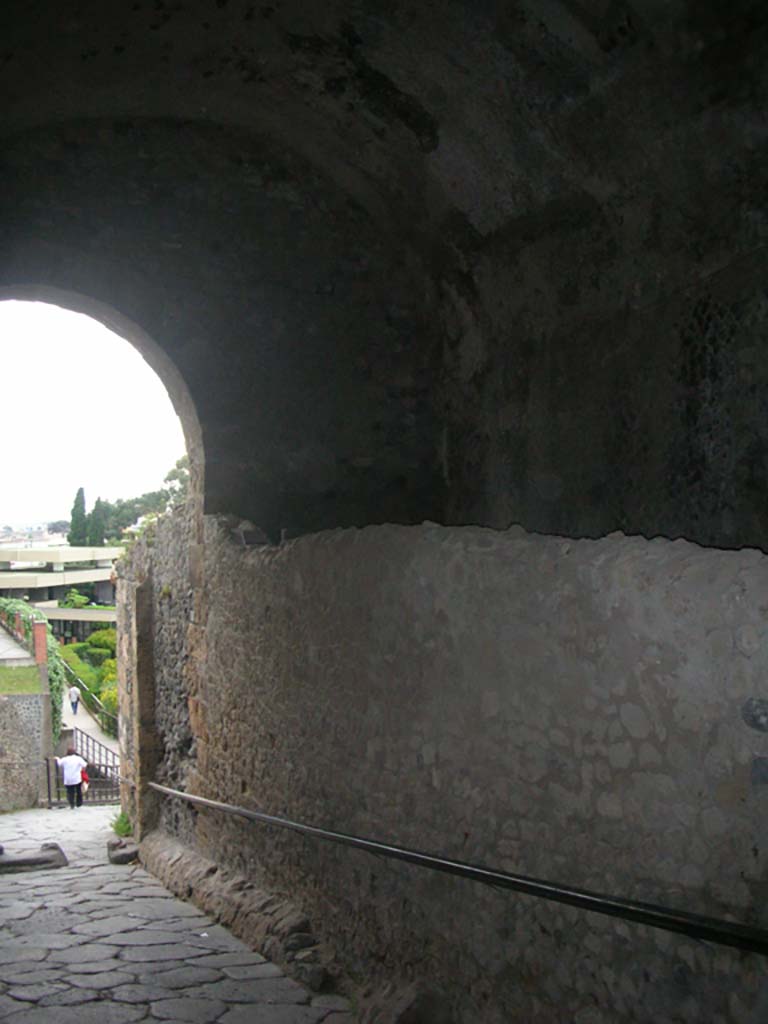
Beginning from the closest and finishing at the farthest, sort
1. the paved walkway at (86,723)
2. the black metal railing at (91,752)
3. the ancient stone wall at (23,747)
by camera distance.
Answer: the ancient stone wall at (23,747) < the black metal railing at (91,752) < the paved walkway at (86,723)

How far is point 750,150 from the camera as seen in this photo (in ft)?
12.1

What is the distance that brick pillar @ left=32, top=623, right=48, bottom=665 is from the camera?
19906 mm

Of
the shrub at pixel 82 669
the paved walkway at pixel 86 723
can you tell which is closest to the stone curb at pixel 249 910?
the paved walkway at pixel 86 723

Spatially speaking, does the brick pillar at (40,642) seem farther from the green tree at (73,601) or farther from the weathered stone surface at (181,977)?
the green tree at (73,601)

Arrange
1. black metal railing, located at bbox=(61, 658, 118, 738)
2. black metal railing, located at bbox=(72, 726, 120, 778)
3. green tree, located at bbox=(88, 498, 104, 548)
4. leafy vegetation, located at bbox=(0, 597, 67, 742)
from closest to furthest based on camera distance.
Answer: leafy vegetation, located at bbox=(0, 597, 67, 742) < black metal railing, located at bbox=(72, 726, 120, 778) < black metal railing, located at bbox=(61, 658, 118, 738) < green tree, located at bbox=(88, 498, 104, 548)

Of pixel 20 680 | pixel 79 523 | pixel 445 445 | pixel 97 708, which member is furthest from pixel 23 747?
pixel 79 523

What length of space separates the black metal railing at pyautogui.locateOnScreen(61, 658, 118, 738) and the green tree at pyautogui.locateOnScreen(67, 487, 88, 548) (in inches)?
679

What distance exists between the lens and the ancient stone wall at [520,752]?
223 centimetres

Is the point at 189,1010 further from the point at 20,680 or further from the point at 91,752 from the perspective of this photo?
the point at 91,752

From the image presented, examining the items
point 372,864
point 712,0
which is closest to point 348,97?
point 712,0

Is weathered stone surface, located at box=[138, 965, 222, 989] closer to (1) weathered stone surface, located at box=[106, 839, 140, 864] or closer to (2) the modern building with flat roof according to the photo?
(1) weathered stone surface, located at box=[106, 839, 140, 864]

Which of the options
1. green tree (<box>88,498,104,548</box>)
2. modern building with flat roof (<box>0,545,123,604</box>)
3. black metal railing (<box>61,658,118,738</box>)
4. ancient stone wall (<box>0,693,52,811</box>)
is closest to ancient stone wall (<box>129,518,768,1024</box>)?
ancient stone wall (<box>0,693,52,811</box>)

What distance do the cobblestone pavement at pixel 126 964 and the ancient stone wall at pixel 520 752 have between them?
1.03 feet

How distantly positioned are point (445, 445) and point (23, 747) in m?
12.6
